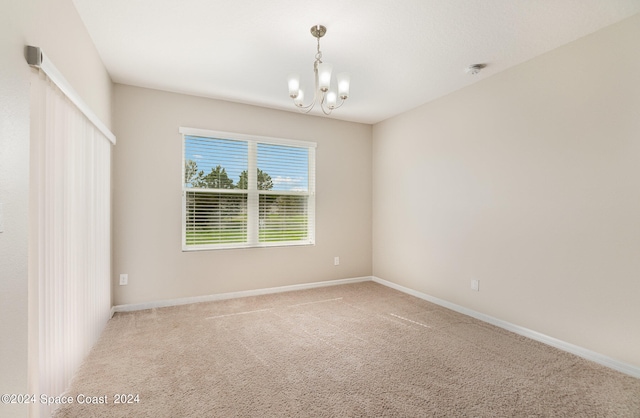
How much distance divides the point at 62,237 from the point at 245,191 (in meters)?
2.41

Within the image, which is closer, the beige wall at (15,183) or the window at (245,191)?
the beige wall at (15,183)

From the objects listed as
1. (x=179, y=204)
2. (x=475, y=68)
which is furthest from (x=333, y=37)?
(x=179, y=204)

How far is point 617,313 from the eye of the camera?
93.7 inches

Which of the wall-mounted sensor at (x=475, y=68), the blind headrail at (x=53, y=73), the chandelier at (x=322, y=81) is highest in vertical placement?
the wall-mounted sensor at (x=475, y=68)

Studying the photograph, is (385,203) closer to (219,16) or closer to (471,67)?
(471,67)

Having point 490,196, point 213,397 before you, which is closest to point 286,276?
point 213,397

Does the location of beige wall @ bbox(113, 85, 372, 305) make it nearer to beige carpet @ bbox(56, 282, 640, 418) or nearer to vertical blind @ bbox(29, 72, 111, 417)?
beige carpet @ bbox(56, 282, 640, 418)

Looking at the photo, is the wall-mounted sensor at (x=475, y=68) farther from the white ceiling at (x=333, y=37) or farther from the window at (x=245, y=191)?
the window at (x=245, y=191)

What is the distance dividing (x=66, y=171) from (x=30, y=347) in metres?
1.11

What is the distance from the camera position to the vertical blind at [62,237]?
1.63 metres

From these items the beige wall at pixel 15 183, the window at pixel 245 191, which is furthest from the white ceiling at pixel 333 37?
the beige wall at pixel 15 183

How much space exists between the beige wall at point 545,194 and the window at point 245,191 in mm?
1740

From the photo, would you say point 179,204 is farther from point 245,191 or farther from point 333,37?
point 333,37

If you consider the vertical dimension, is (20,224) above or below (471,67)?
below
